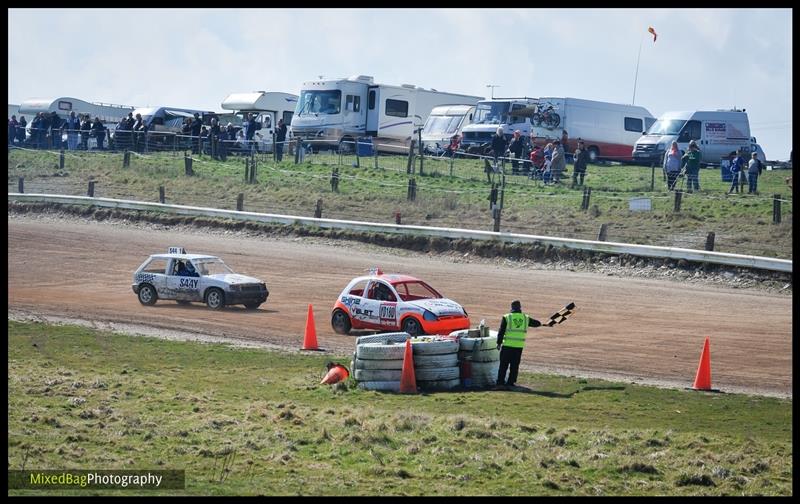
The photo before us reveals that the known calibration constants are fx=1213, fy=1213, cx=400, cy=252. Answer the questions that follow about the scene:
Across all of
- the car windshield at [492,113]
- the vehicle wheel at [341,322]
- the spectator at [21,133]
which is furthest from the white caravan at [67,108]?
the vehicle wheel at [341,322]

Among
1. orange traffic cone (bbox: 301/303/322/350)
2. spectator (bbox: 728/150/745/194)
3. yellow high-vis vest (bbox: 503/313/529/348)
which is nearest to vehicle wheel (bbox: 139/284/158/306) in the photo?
orange traffic cone (bbox: 301/303/322/350)

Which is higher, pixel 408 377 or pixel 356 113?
pixel 356 113

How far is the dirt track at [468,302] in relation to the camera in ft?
65.4

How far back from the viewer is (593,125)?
4494 centimetres

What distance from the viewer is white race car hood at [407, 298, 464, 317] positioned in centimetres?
2091

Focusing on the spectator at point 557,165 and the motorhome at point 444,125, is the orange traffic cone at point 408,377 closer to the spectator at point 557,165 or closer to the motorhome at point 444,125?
the spectator at point 557,165

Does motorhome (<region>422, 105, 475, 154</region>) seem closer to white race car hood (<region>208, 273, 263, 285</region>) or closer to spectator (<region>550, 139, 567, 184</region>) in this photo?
spectator (<region>550, 139, 567, 184</region>)

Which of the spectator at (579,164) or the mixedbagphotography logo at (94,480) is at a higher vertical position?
the spectator at (579,164)

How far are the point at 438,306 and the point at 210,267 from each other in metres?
6.97

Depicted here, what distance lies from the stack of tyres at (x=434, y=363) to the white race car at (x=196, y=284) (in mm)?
8673

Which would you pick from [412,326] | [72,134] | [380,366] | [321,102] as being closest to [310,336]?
[412,326]

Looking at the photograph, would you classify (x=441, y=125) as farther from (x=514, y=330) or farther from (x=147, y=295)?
(x=514, y=330)

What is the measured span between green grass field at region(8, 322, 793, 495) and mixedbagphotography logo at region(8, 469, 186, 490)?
191mm

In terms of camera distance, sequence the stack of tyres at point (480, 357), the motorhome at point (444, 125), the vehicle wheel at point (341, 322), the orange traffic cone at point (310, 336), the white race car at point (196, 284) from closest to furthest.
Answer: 1. the stack of tyres at point (480, 357)
2. the orange traffic cone at point (310, 336)
3. the vehicle wheel at point (341, 322)
4. the white race car at point (196, 284)
5. the motorhome at point (444, 125)
